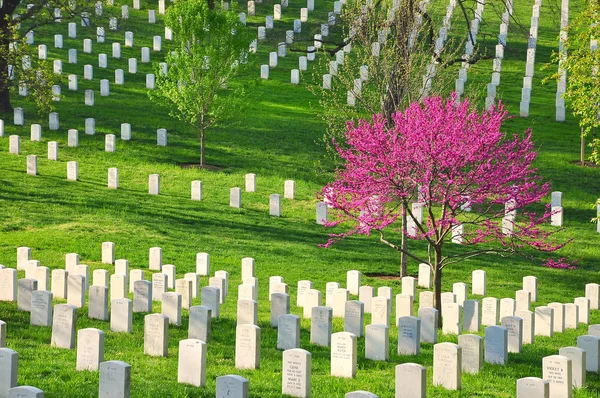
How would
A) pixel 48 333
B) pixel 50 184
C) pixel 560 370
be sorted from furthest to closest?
pixel 50 184 → pixel 48 333 → pixel 560 370

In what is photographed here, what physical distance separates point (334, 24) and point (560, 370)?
34.4 metres

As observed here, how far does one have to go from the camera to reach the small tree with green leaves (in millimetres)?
33938

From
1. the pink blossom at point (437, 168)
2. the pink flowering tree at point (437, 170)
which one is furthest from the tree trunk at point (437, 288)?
the pink blossom at point (437, 168)

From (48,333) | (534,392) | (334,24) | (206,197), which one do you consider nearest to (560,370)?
(534,392)

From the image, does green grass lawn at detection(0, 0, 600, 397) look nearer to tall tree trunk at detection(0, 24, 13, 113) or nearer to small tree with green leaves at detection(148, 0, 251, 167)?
tall tree trunk at detection(0, 24, 13, 113)

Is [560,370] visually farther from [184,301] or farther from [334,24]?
[334,24]

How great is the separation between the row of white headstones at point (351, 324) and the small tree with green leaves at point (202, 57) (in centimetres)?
1140

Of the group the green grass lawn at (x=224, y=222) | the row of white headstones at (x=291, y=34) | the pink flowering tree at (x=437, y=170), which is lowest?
the green grass lawn at (x=224, y=222)

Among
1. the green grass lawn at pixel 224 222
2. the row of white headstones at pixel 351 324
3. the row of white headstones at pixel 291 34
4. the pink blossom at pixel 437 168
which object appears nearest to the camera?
the row of white headstones at pixel 351 324

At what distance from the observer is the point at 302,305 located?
2120 cm

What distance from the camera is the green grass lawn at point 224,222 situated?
50.7ft

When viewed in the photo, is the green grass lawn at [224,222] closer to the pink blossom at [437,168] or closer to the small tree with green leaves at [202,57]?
the small tree with green leaves at [202,57]

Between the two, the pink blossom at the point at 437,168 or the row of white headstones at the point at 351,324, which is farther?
the pink blossom at the point at 437,168

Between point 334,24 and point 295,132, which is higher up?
point 334,24
